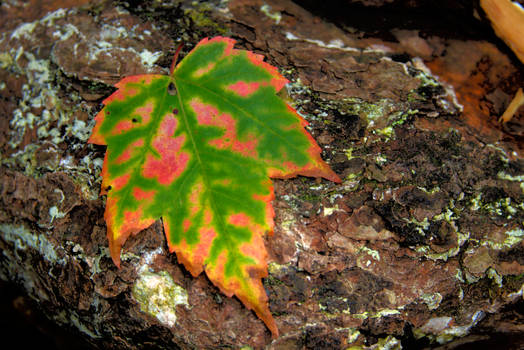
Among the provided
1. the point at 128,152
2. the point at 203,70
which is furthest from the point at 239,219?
the point at 203,70

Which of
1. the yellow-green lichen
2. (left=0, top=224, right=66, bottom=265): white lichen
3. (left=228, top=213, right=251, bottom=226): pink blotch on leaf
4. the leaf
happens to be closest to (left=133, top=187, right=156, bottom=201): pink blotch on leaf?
the leaf

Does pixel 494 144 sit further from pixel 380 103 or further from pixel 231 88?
pixel 231 88

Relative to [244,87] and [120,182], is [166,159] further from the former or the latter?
[244,87]

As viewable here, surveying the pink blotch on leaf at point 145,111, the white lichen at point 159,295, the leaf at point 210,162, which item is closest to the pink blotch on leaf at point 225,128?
the leaf at point 210,162

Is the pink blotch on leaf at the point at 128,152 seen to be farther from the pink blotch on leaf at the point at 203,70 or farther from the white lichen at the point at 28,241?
the white lichen at the point at 28,241

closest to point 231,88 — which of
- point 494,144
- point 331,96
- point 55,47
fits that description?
point 331,96

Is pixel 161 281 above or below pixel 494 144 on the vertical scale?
below

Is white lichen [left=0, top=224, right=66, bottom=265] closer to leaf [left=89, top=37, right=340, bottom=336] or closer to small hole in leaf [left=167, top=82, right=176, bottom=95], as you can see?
leaf [left=89, top=37, right=340, bottom=336]
